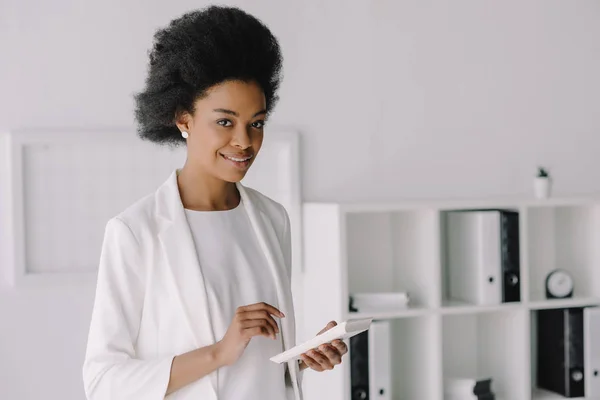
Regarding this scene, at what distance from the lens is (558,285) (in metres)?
3.39

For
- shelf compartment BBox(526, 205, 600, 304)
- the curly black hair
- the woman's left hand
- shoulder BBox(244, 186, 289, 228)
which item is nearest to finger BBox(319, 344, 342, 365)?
the woman's left hand

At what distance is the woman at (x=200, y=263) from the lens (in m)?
1.54

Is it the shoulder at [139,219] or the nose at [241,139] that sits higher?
the nose at [241,139]

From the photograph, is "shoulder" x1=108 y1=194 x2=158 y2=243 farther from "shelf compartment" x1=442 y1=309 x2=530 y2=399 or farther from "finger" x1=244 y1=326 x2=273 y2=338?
"shelf compartment" x1=442 y1=309 x2=530 y2=399

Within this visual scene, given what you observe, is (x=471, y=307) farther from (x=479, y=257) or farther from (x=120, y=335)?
(x=120, y=335)

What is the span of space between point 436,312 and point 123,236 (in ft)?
5.84

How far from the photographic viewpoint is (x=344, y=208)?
297 centimetres

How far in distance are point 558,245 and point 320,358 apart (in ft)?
7.18

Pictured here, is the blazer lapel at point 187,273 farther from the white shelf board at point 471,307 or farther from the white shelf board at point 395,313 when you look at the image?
the white shelf board at point 471,307

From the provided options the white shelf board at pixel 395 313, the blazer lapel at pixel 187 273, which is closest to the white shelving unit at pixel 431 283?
the white shelf board at pixel 395 313

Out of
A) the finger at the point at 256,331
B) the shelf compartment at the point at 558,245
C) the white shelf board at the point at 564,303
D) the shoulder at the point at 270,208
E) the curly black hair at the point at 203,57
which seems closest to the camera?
the finger at the point at 256,331

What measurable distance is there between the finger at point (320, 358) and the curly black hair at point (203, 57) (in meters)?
0.51

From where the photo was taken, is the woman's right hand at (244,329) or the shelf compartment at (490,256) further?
the shelf compartment at (490,256)

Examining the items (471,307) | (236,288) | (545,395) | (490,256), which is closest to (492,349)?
(545,395)
